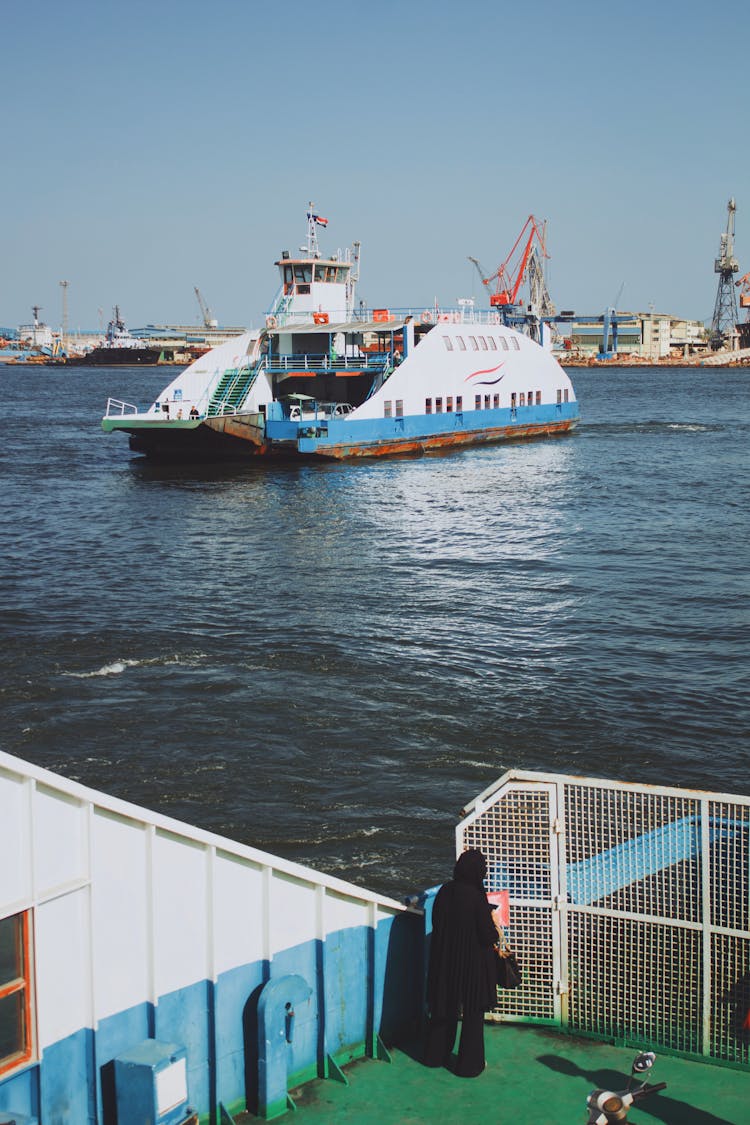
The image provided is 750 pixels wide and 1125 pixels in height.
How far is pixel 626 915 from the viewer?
7.10 metres

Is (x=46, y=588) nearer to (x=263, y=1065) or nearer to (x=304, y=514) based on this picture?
(x=304, y=514)

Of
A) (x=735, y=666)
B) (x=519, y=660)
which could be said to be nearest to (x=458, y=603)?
(x=519, y=660)

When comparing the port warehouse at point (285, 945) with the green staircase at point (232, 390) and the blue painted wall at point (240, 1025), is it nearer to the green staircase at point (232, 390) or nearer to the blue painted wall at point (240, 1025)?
the blue painted wall at point (240, 1025)

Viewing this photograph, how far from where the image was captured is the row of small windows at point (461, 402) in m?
47.9

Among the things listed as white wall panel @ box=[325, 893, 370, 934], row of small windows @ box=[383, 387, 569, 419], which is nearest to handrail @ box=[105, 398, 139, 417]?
row of small windows @ box=[383, 387, 569, 419]

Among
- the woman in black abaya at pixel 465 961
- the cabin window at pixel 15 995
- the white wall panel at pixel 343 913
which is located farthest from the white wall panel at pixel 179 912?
the woman in black abaya at pixel 465 961

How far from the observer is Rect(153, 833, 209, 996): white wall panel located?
636 centimetres

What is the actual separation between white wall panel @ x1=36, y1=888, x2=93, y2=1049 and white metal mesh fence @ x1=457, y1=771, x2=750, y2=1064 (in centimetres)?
255

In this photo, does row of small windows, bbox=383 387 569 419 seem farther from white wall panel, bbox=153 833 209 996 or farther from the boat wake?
white wall panel, bbox=153 833 209 996

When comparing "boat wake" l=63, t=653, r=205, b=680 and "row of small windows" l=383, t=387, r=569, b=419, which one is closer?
"boat wake" l=63, t=653, r=205, b=680

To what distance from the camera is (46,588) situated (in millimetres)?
25453

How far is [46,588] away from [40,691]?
809 cm

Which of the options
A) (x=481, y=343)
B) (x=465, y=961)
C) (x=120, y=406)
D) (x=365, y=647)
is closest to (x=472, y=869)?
(x=465, y=961)

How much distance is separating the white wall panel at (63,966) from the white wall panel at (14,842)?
199 millimetres
